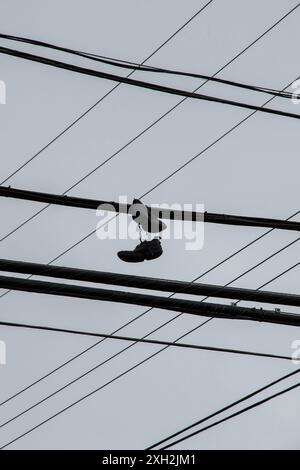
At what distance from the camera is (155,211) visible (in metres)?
9.88

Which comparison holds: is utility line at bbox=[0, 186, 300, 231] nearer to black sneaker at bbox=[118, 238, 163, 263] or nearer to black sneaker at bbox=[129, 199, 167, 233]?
black sneaker at bbox=[129, 199, 167, 233]

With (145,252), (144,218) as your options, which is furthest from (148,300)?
(145,252)

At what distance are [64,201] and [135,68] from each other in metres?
1.58

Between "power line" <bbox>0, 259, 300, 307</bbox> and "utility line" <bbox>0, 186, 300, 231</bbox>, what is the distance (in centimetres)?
64

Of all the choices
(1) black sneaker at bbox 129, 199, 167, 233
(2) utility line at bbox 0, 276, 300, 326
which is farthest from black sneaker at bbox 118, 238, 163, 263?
(2) utility line at bbox 0, 276, 300, 326

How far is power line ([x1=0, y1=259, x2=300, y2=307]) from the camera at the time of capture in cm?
876

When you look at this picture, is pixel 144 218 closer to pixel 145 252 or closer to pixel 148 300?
pixel 145 252

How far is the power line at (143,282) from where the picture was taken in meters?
8.76

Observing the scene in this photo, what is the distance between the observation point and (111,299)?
901cm

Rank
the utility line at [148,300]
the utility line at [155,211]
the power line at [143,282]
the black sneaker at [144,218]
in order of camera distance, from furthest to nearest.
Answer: the black sneaker at [144,218]
the utility line at [155,211]
the utility line at [148,300]
the power line at [143,282]

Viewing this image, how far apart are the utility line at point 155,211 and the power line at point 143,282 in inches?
25.0

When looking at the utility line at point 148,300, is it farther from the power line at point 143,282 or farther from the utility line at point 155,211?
the utility line at point 155,211

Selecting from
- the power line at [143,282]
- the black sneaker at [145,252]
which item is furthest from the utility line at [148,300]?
the black sneaker at [145,252]
